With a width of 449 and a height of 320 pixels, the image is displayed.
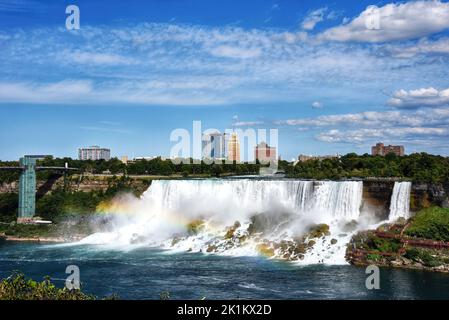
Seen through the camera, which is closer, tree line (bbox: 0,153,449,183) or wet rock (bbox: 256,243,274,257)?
wet rock (bbox: 256,243,274,257)

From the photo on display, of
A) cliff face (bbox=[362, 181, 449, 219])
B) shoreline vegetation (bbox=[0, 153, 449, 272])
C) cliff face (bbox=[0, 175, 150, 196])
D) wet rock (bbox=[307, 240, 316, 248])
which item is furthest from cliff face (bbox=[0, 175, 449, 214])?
cliff face (bbox=[0, 175, 150, 196])

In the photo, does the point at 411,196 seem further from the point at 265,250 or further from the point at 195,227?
the point at 195,227

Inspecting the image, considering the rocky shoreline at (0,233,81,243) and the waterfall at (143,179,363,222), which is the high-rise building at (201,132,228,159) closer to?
the waterfall at (143,179,363,222)

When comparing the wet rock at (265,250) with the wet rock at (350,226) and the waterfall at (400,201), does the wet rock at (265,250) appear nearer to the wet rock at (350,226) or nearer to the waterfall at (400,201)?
the wet rock at (350,226)

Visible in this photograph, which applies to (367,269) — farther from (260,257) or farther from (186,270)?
(186,270)

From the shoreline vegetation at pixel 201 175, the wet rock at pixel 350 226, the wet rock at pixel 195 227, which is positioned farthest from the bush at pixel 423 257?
the wet rock at pixel 195 227

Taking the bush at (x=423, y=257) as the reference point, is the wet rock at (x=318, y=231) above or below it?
above
